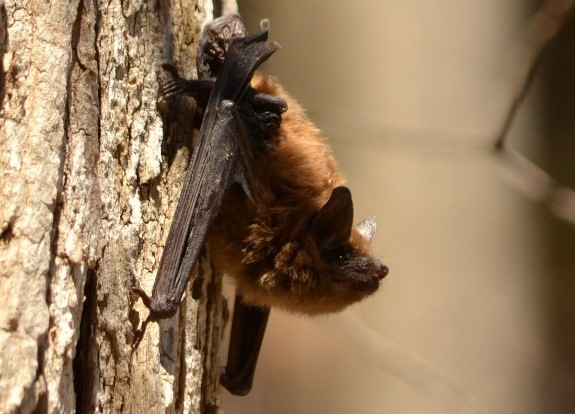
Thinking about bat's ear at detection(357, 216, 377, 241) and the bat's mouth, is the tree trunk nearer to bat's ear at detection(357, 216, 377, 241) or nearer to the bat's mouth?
the bat's mouth

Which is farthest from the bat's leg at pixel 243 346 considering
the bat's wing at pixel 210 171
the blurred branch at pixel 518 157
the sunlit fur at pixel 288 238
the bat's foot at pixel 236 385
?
the blurred branch at pixel 518 157

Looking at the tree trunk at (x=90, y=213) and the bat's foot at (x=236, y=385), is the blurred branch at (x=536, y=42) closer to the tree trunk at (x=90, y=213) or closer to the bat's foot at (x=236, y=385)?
the tree trunk at (x=90, y=213)

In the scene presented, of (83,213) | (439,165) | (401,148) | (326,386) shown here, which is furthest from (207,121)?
(326,386)

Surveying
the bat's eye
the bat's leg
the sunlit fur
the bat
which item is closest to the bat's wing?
the bat

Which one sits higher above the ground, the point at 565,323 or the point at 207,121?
the point at 207,121

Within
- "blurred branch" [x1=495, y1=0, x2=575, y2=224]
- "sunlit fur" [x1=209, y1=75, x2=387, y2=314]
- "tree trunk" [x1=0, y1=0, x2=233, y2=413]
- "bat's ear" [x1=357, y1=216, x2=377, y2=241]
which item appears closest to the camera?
"tree trunk" [x1=0, y1=0, x2=233, y2=413]

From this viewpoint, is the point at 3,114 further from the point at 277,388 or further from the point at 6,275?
the point at 277,388

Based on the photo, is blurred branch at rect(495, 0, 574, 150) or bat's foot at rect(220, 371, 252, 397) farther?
bat's foot at rect(220, 371, 252, 397)
